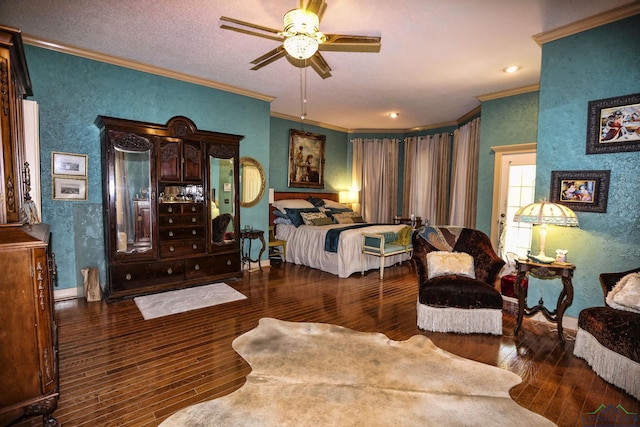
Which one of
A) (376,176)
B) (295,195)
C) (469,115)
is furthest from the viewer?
(376,176)

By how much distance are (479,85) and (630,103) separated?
2226 millimetres

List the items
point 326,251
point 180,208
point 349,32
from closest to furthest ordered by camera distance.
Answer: point 349,32 → point 180,208 → point 326,251

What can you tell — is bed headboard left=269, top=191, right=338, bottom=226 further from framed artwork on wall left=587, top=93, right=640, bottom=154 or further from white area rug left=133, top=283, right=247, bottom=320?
framed artwork on wall left=587, top=93, right=640, bottom=154

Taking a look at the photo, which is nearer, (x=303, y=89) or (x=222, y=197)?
(x=222, y=197)

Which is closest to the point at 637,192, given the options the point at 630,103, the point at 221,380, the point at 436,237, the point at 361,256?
the point at 630,103

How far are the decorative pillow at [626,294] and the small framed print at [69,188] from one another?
218 inches

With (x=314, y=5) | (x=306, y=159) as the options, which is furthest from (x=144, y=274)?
(x=306, y=159)

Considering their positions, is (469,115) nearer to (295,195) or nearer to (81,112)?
(295,195)

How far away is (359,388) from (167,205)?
10.8ft

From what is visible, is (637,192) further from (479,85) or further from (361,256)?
(361,256)

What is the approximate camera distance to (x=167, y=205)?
407 centimetres

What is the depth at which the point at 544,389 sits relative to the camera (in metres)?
2.17

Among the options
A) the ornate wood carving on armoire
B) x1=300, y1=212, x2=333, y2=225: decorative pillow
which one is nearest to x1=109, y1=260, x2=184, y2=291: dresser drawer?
the ornate wood carving on armoire

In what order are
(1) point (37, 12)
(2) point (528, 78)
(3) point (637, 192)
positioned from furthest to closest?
1. (2) point (528, 78)
2. (1) point (37, 12)
3. (3) point (637, 192)
